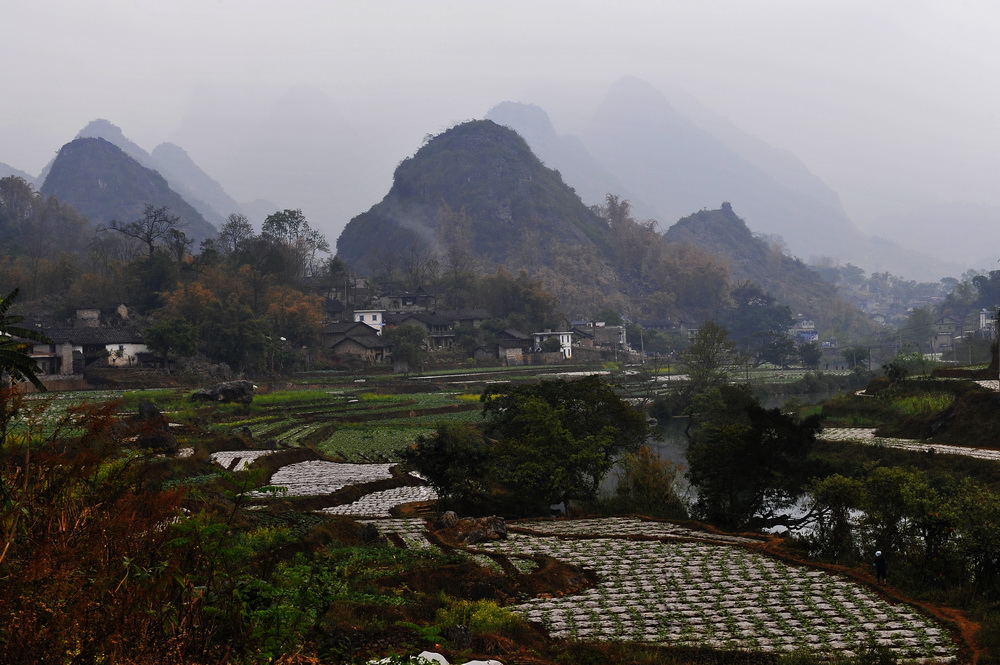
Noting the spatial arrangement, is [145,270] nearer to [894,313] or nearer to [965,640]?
[965,640]

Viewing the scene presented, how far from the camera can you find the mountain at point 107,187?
178m

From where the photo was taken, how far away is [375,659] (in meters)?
8.10

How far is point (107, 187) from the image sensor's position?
183 m

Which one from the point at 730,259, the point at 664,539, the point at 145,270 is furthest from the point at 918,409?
the point at 730,259

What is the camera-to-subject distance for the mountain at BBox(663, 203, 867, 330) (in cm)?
16212

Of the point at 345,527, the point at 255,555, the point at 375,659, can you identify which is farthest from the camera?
the point at 345,527

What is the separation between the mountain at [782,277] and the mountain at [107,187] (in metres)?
113

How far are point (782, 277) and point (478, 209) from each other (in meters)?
76.0

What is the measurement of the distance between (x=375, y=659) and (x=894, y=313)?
215 m

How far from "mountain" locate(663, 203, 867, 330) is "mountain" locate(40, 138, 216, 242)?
113 meters

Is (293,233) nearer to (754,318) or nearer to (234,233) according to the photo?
(234,233)

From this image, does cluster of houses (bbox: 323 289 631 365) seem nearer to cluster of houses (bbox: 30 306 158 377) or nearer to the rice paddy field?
cluster of houses (bbox: 30 306 158 377)

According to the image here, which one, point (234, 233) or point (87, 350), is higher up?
point (234, 233)

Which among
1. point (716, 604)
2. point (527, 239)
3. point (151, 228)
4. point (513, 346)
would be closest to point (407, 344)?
point (513, 346)
